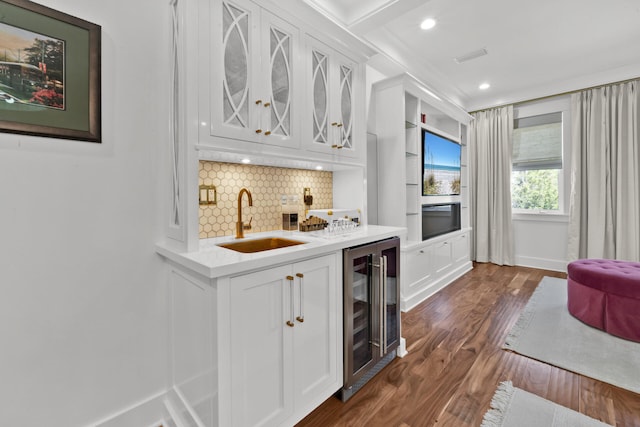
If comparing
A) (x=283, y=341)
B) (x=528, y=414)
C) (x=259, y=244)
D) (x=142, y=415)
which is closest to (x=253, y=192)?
(x=259, y=244)

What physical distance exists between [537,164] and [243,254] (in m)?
5.33

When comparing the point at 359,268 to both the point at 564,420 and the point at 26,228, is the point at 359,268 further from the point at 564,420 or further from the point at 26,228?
the point at 26,228

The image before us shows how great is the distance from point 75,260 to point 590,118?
604 cm

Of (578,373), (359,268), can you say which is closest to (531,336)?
(578,373)

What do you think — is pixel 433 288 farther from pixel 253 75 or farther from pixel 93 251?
pixel 93 251

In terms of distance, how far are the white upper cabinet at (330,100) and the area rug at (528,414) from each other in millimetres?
1893

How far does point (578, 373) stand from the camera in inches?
76.9

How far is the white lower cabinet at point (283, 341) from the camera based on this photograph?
1.23 meters

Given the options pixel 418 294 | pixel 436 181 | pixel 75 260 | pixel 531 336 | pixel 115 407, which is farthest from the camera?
pixel 436 181

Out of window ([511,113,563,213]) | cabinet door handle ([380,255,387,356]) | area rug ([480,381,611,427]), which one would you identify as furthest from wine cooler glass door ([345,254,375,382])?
window ([511,113,563,213])

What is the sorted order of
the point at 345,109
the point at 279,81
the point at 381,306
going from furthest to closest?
the point at 345,109 → the point at 381,306 → the point at 279,81

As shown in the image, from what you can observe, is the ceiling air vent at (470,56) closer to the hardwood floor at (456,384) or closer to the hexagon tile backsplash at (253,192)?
the hexagon tile backsplash at (253,192)

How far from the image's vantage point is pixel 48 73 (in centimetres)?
126

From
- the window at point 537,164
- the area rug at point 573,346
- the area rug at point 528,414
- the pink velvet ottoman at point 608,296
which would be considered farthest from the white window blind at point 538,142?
the area rug at point 528,414
